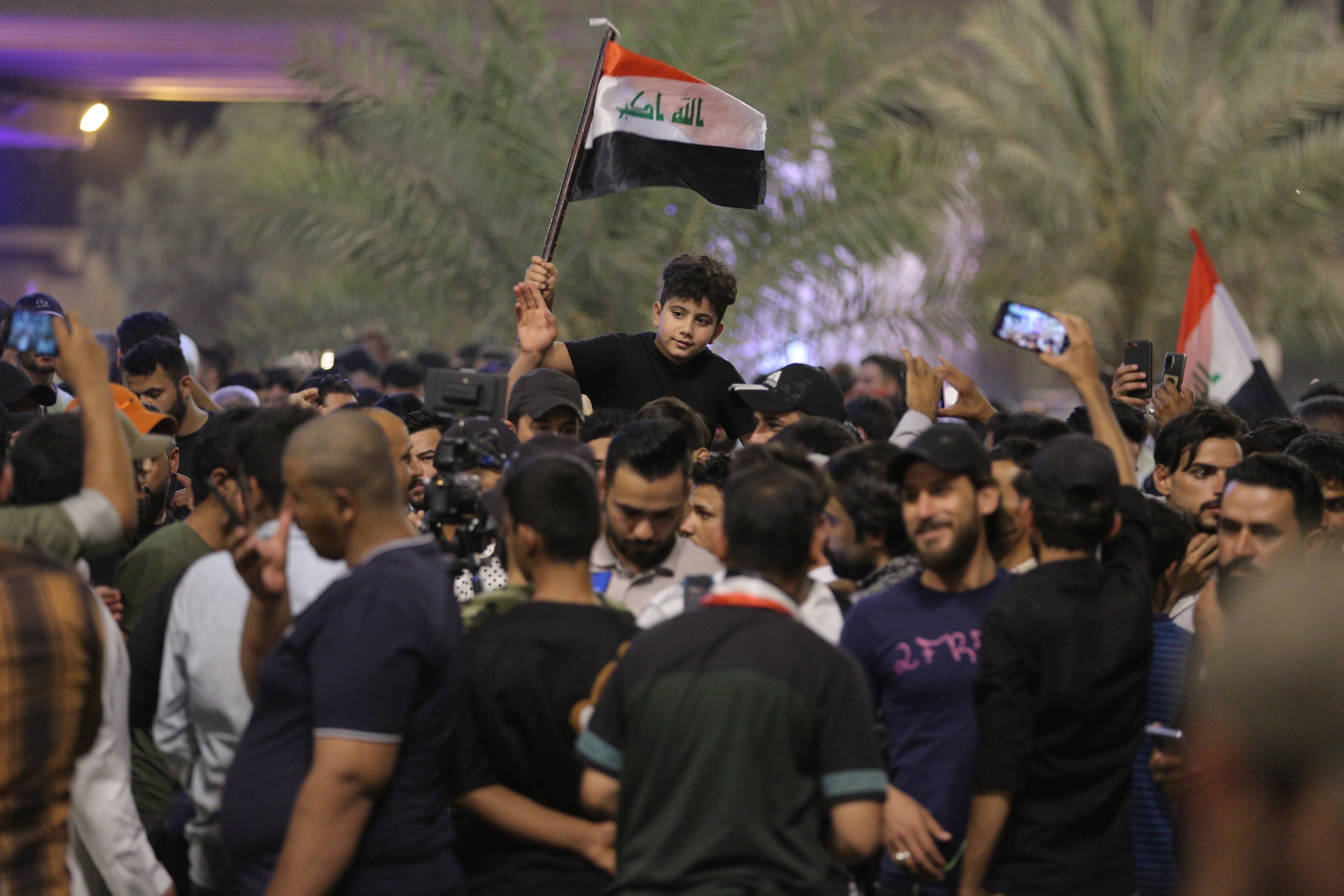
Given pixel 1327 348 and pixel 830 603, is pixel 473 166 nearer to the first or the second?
pixel 1327 348

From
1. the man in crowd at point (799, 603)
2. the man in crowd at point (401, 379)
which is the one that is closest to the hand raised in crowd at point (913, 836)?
the man in crowd at point (799, 603)

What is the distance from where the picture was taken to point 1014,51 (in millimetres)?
18891

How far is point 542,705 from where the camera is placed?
11.8 ft

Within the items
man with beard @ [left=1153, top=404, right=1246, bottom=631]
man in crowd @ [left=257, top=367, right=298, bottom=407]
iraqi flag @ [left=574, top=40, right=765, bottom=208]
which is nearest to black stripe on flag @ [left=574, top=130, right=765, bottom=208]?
iraqi flag @ [left=574, top=40, right=765, bottom=208]

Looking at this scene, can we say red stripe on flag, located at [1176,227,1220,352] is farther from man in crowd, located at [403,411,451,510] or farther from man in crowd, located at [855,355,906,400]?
man in crowd, located at [403,411,451,510]

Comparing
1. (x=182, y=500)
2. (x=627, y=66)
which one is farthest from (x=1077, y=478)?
(x=182, y=500)

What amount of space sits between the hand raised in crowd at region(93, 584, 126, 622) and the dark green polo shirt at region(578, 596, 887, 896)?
2.08 meters

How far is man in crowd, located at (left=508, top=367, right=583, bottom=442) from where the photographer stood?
5.90 m

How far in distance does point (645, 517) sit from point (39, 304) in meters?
5.35

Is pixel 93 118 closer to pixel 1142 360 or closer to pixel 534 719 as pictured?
pixel 1142 360

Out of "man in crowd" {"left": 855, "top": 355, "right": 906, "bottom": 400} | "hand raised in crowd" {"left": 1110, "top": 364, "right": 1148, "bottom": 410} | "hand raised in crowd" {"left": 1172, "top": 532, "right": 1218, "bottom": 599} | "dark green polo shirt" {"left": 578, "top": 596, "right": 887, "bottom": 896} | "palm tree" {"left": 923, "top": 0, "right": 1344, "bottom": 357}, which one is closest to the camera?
"dark green polo shirt" {"left": 578, "top": 596, "right": 887, "bottom": 896}

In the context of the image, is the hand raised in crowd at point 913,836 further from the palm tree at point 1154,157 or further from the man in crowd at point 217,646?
the palm tree at point 1154,157

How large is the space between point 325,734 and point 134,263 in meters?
34.4

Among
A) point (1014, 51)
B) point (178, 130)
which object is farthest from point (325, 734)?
point (178, 130)
